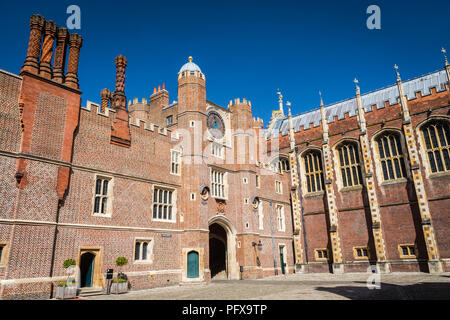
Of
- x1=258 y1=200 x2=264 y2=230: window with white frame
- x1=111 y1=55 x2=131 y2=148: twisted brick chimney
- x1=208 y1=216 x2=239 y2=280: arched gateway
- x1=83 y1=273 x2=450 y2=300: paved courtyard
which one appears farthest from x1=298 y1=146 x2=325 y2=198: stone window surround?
x1=111 y1=55 x2=131 y2=148: twisted brick chimney

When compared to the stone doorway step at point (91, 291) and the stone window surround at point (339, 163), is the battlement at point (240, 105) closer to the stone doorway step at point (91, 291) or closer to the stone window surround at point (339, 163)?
the stone window surround at point (339, 163)

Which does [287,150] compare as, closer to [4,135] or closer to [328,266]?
[328,266]

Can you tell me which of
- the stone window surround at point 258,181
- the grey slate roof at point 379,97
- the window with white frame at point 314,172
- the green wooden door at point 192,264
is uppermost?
the grey slate roof at point 379,97

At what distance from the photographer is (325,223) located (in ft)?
103

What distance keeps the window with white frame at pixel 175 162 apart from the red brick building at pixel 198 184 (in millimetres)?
173

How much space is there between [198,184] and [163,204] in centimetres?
288

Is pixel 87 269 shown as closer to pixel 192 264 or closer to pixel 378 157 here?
pixel 192 264

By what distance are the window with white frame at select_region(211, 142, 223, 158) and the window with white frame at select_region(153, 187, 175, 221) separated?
5.59m

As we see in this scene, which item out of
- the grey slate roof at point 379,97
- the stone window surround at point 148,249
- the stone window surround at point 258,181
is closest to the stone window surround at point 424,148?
the grey slate roof at point 379,97

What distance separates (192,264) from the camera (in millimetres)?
21703

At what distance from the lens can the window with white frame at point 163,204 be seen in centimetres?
2141

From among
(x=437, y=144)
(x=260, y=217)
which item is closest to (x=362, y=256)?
(x=260, y=217)
